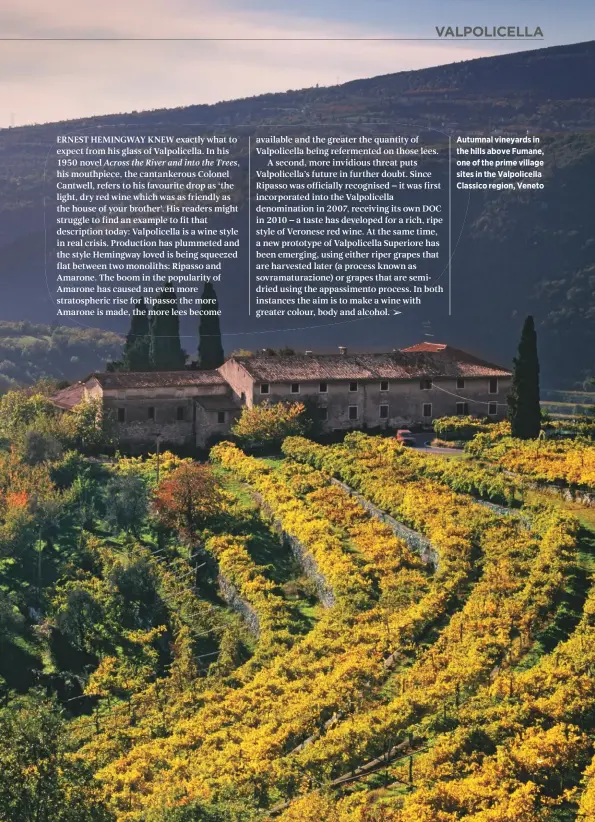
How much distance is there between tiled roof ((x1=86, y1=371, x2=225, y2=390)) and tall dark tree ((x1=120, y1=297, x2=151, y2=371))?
39.8 ft

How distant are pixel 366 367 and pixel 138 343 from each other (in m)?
23.2

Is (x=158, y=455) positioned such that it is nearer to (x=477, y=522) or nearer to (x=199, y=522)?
(x=199, y=522)

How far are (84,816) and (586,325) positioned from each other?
567 feet

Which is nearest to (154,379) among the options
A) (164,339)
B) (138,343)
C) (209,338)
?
(209,338)

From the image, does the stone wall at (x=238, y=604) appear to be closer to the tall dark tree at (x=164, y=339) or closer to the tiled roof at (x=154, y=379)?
the tiled roof at (x=154, y=379)

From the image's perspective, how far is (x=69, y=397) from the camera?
88.0 m

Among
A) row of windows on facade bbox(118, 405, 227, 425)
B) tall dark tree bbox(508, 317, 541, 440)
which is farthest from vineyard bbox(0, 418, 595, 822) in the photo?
row of windows on facade bbox(118, 405, 227, 425)

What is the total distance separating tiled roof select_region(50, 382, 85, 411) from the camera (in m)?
85.2

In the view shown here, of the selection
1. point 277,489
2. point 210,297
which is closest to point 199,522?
point 277,489

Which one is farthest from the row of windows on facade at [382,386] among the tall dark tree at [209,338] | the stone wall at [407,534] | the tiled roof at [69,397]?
the stone wall at [407,534]

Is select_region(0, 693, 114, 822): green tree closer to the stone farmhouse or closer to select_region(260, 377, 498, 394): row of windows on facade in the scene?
the stone farmhouse

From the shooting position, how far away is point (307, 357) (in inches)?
3310

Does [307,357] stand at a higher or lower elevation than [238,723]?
higher

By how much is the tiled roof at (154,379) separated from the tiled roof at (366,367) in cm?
303
